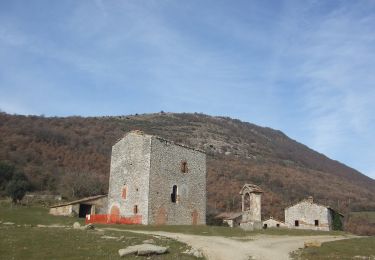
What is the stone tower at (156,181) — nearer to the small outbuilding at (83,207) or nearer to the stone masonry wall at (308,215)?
the small outbuilding at (83,207)

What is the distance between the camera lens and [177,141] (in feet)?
401

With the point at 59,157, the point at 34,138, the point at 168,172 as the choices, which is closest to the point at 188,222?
the point at 168,172

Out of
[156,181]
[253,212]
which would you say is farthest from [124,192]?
[253,212]

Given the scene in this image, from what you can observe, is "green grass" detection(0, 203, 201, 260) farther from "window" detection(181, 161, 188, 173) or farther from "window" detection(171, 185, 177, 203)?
"window" detection(181, 161, 188, 173)

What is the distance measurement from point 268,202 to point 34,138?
191 ft

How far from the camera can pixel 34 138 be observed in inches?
4245

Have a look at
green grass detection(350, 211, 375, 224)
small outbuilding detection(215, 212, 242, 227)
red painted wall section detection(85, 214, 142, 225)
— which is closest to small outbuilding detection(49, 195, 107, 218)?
red painted wall section detection(85, 214, 142, 225)

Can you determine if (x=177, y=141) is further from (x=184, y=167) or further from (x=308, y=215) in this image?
(x=184, y=167)

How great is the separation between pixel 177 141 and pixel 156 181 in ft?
254

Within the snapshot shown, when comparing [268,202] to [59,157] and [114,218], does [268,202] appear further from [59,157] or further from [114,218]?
[114,218]

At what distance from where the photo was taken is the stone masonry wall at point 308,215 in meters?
57.3

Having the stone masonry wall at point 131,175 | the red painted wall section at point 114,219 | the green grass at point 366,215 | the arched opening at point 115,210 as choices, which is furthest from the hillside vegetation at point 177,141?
the red painted wall section at point 114,219

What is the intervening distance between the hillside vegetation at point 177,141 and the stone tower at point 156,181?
29.8 metres

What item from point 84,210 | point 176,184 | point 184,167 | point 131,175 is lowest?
point 84,210
